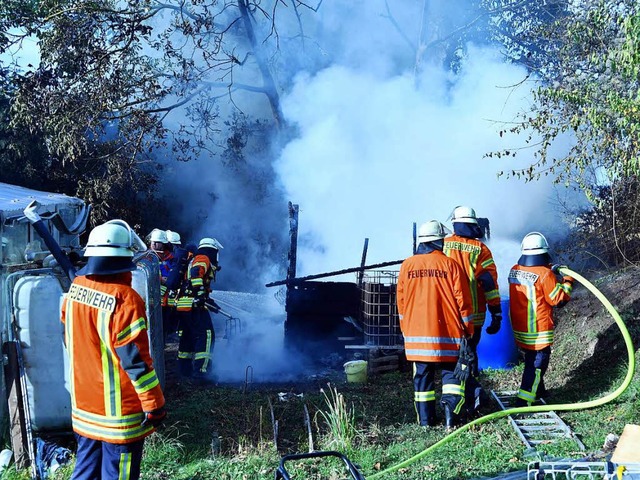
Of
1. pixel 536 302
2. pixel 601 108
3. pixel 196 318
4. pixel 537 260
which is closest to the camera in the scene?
pixel 536 302

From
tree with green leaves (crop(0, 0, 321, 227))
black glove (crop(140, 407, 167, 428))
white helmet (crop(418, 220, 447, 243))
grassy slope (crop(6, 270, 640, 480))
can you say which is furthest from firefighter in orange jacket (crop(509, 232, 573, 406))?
tree with green leaves (crop(0, 0, 321, 227))

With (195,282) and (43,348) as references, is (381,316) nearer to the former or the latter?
(195,282)

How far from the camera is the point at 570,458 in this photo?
15.1 feet

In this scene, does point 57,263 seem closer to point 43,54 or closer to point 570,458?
point 570,458

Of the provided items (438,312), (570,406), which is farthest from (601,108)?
(570,406)

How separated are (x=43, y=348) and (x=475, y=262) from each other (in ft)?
12.8

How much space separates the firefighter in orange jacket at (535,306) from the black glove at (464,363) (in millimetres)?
855

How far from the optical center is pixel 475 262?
20.4 ft

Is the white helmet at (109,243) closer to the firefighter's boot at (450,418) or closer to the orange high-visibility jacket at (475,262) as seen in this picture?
the firefighter's boot at (450,418)

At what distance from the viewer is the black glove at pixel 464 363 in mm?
5531

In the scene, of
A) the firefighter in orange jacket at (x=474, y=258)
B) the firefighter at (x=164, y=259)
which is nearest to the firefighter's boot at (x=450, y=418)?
the firefighter in orange jacket at (x=474, y=258)

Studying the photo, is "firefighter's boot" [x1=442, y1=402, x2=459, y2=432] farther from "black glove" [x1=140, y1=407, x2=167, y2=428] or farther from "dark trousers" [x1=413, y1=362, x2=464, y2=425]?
"black glove" [x1=140, y1=407, x2=167, y2=428]

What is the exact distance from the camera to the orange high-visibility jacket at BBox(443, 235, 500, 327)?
244 inches

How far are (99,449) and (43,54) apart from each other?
953cm
